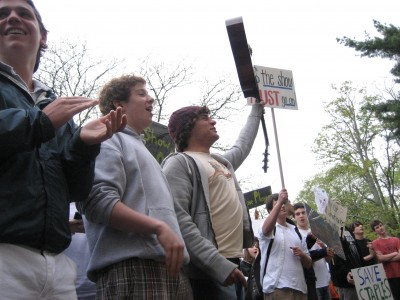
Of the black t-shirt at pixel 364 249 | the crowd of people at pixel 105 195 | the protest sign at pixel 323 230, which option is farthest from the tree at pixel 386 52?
the crowd of people at pixel 105 195

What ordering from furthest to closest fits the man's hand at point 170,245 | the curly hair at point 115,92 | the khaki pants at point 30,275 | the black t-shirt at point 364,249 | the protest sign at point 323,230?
the black t-shirt at point 364,249, the protest sign at point 323,230, the curly hair at point 115,92, the man's hand at point 170,245, the khaki pants at point 30,275

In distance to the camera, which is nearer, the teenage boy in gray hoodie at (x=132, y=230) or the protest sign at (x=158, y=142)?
the teenage boy in gray hoodie at (x=132, y=230)

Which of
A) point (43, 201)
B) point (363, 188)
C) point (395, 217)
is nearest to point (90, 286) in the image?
point (43, 201)

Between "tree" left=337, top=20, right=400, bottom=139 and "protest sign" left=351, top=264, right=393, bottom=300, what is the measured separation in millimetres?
7258

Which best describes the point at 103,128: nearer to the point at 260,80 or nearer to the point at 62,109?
the point at 62,109

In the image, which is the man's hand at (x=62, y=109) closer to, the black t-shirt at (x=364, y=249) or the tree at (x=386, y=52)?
the black t-shirt at (x=364, y=249)

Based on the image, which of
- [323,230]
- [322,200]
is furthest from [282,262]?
[322,200]

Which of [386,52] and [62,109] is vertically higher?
[386,52]

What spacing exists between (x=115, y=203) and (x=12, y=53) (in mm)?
722

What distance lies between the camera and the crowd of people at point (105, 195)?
5.43 feet

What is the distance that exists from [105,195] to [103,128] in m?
0.43

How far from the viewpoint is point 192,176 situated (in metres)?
3.03

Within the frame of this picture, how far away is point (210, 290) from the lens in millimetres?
2871

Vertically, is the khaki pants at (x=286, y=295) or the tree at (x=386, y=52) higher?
the tree at (x=386, y=52)
